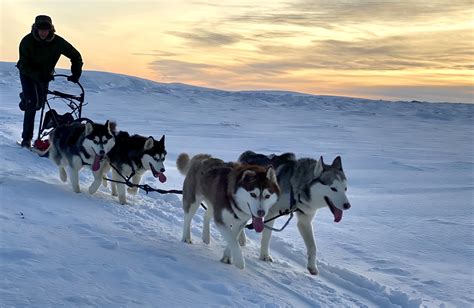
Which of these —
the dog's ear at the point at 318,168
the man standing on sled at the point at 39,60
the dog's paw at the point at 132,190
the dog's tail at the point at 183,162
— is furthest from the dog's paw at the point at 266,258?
the man standing on sled at the point at 39,60

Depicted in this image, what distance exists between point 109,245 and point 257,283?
102 cm

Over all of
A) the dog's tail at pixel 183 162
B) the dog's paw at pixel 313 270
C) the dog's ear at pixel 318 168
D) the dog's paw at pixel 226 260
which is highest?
the dog's ear at pixel 318 168

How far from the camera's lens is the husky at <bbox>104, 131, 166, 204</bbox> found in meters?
4.95

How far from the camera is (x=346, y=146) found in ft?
50.2

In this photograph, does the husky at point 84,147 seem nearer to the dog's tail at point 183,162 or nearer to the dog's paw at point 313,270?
the dog's tail at point 183,162

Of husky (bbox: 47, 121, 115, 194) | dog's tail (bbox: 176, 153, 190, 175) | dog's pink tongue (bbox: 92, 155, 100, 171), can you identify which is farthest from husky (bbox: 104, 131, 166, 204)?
dog's tail (bbox: 176, 153, 190, 175)

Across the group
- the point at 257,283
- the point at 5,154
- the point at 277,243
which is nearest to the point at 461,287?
the point at 277,243

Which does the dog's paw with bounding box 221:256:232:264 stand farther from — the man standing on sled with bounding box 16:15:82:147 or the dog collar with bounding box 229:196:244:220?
the man standing on sled with bounding box 16:15:82:147

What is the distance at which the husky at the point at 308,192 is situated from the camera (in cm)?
379

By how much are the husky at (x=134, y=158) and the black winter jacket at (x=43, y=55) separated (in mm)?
1571

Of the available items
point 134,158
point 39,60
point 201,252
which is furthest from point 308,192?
point 39,60

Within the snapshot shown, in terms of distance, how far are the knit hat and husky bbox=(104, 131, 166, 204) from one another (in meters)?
1.70

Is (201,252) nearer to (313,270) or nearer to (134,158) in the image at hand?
(313,270)

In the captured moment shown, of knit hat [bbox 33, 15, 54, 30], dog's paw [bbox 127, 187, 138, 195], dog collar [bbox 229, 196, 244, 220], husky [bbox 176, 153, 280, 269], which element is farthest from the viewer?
knit hat [bbox 33, 15, 54, 30]
